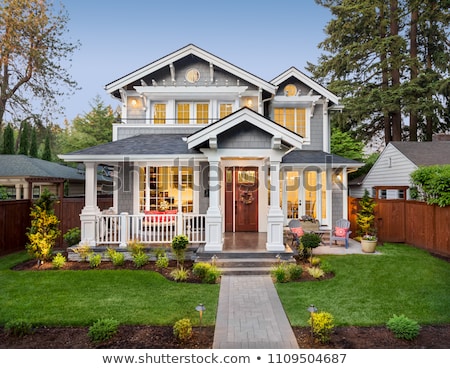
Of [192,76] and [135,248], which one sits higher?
[192,76]

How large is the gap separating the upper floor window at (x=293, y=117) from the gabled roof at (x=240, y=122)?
4.42m

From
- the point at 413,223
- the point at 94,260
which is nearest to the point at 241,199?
the point at 94,260

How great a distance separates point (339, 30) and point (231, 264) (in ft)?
72.9

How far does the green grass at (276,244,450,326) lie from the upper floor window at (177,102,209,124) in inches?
279

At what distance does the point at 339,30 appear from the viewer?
21.9 m

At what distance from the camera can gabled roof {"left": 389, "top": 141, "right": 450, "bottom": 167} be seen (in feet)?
41.0

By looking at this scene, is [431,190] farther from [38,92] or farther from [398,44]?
[38,92]

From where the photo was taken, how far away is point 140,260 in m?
7.63

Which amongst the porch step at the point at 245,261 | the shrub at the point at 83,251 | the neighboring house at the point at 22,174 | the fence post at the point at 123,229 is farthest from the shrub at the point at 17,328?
the neighboring house at the point at 22,174

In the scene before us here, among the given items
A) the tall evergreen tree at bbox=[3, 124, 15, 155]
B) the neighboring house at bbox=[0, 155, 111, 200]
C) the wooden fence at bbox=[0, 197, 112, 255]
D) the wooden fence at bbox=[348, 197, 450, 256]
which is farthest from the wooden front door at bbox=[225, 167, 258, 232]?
the tall evergreen tree at bbox=[3, 124, 15, 155]

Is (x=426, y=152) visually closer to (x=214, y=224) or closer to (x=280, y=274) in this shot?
(x=280, y=274)

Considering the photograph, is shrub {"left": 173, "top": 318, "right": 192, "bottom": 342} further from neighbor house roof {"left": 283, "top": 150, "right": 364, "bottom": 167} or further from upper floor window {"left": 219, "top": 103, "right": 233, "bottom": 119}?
upper floor window {"left": 219, "top": 103, "right": 233, "bottom": 119}

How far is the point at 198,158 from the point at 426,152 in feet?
38.1
